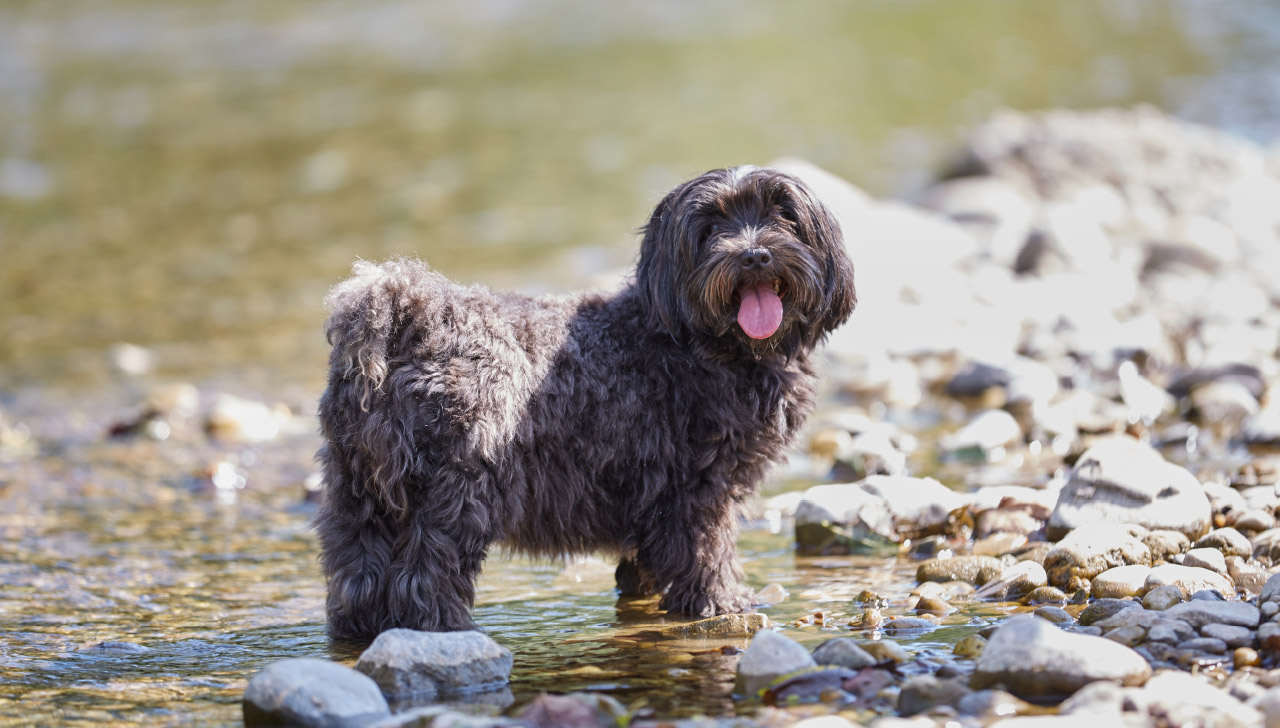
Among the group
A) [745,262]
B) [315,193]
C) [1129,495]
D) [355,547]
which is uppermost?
[315,193]

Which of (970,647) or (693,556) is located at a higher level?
(693,556)

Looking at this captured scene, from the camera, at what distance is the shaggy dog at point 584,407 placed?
545cm

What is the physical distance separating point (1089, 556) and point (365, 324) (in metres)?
3.46

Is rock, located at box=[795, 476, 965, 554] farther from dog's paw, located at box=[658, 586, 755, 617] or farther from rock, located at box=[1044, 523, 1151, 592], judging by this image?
dog's paw, located at box=[658, 586, 755, 617]

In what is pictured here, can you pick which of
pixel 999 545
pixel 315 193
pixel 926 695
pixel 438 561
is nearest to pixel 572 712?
pixel 438 561

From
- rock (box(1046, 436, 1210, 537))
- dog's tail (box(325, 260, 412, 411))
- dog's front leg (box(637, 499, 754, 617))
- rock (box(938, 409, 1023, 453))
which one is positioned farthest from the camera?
rock (box(938, 409, 1023, 453))

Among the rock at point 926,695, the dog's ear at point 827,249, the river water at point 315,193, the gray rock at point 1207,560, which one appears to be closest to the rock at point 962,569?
the river water at point 315,193

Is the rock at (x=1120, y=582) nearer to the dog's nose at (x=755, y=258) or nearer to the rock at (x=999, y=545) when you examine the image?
the rock at (x=999, y=545)

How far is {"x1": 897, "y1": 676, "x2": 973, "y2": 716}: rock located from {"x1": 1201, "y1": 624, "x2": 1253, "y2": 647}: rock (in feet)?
3.55

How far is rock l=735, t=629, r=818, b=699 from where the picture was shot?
5.00 metres

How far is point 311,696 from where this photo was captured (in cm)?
477

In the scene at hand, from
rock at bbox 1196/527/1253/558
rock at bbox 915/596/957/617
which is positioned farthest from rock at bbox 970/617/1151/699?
rock at bbox 1196/527/1253/558

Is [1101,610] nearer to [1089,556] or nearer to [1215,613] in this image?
[1215,613]

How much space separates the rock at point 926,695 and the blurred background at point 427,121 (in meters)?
8.18
